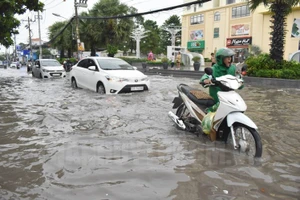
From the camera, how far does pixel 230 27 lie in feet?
131

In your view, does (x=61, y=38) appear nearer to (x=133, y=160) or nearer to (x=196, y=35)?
(x=196, y=35)

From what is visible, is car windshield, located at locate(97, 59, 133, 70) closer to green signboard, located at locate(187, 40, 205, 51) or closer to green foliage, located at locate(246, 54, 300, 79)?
green foliage, located at locate(246, 54, 300, 79)

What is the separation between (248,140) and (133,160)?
1.61 metres

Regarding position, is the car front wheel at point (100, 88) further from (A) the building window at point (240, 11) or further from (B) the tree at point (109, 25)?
(A) the building window at point (240, 11)

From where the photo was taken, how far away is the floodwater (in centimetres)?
311

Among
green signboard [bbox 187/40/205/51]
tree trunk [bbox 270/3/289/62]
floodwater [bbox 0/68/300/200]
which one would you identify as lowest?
floodwater [bbox 0/68/300/200]

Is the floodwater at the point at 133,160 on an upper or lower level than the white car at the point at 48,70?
lower

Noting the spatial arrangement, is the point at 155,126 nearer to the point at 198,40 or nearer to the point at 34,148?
the point at 34,148

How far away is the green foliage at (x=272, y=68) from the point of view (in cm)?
1348

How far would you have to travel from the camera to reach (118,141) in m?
4.90

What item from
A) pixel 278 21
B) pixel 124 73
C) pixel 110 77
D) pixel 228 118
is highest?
pixel 278 21

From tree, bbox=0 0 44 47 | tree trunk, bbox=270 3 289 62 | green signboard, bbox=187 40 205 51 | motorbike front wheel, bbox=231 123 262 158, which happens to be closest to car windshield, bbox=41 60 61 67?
tree, bbox=0 0 44 47

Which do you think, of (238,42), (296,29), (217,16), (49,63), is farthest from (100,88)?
(217,16)

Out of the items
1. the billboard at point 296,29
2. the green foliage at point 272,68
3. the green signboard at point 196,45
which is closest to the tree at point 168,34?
the green signboard at point 196,45
